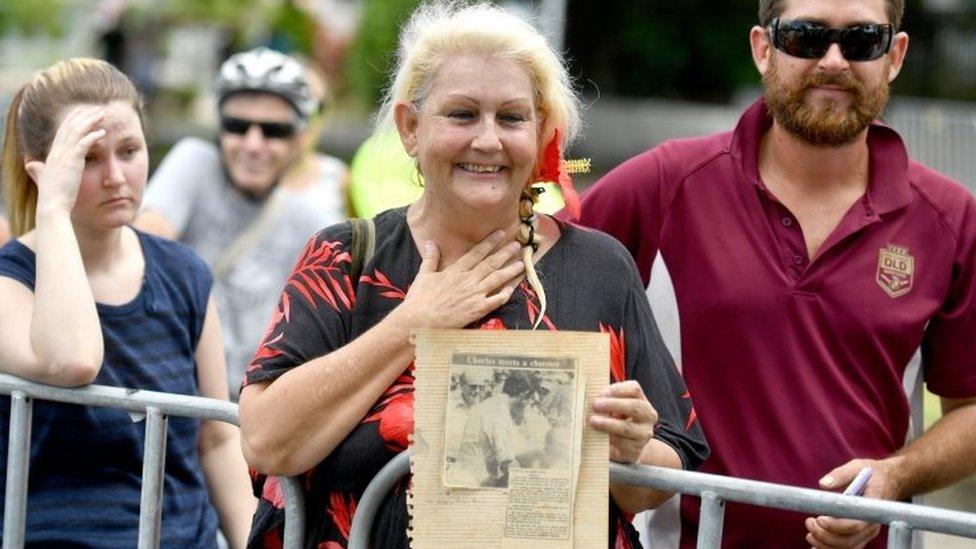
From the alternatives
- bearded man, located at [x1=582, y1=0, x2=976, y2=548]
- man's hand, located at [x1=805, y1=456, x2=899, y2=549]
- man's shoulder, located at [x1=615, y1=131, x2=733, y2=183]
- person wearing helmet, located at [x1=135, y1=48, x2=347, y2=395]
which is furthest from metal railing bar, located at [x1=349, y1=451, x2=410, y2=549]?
person wearing helmet, located at [x1=135, y1=48, x2=347, y2=395]

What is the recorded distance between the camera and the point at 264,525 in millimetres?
3336

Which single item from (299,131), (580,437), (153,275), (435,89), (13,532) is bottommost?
(13,532)

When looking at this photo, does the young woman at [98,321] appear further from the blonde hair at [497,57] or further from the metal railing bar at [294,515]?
the blonde hair at [497,57]

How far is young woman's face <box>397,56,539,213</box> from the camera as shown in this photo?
123 inches

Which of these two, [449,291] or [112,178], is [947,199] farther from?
[112,178]

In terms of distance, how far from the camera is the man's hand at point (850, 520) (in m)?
3.40

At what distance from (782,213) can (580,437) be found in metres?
1.11

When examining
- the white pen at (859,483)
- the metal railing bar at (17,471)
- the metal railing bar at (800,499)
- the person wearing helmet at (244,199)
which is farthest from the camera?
the person wearing helmet at (244,199)

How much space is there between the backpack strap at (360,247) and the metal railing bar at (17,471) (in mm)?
1006

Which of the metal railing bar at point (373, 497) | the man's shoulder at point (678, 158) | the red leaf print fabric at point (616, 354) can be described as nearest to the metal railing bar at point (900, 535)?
the red leaf print fabric at point (616, 354)

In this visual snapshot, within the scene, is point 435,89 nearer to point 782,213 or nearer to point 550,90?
point 550,90

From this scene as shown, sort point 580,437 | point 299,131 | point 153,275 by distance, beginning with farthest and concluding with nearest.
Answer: point 299,131 < point 153,275 < point 580,437

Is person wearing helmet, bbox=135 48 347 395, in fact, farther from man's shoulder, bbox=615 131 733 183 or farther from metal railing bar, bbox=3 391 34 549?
man's shoulder, bbox=615 131 733 183

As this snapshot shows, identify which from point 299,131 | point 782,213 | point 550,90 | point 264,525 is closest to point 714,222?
point 782,213
